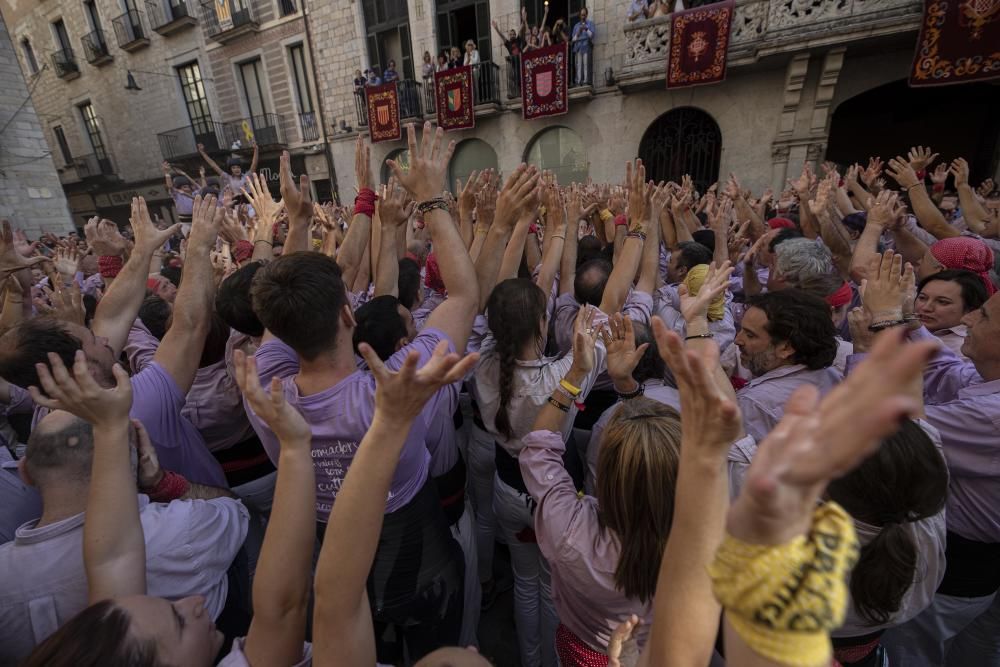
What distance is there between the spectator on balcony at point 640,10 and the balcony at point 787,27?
19 cm

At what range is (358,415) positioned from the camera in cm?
139

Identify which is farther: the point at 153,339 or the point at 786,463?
the point at 153,339

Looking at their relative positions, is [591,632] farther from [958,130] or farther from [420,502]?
[958,130]

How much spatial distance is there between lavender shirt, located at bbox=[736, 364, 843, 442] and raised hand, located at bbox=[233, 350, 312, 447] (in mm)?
1591

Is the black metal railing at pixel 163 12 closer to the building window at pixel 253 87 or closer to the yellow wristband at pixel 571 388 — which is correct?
the building window at pixel 253 87

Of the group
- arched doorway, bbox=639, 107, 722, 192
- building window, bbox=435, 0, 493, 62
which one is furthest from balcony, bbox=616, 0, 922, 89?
building window, bbox=435, 0, 493, 62

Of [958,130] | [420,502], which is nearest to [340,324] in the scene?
[420,502]

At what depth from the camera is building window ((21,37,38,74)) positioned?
68.2ft

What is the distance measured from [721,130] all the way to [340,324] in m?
11.1

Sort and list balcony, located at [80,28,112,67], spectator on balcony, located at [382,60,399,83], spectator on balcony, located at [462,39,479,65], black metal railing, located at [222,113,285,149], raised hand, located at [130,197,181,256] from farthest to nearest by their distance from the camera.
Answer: balcony, located at [80,28,112,67] < black metal railing, located at [222,113,285,149] < spectator on balcony, located at [382,60,399,83] < spectator on balcony, located at [462,39,479,65] < raised hand, located at [130,197,181,256]

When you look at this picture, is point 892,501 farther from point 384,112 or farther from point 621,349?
point 384,112

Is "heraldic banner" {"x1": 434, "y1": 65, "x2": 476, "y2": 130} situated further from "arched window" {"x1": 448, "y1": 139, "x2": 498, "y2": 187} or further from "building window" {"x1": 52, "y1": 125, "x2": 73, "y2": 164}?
"building window" {"x1": 52, "y1": 125, "x2": 73, "y2": 164}

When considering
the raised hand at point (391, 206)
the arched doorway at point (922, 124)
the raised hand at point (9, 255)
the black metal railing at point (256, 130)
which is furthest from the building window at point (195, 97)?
the arched doorway at point (922, 124)

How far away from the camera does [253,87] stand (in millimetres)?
15828
